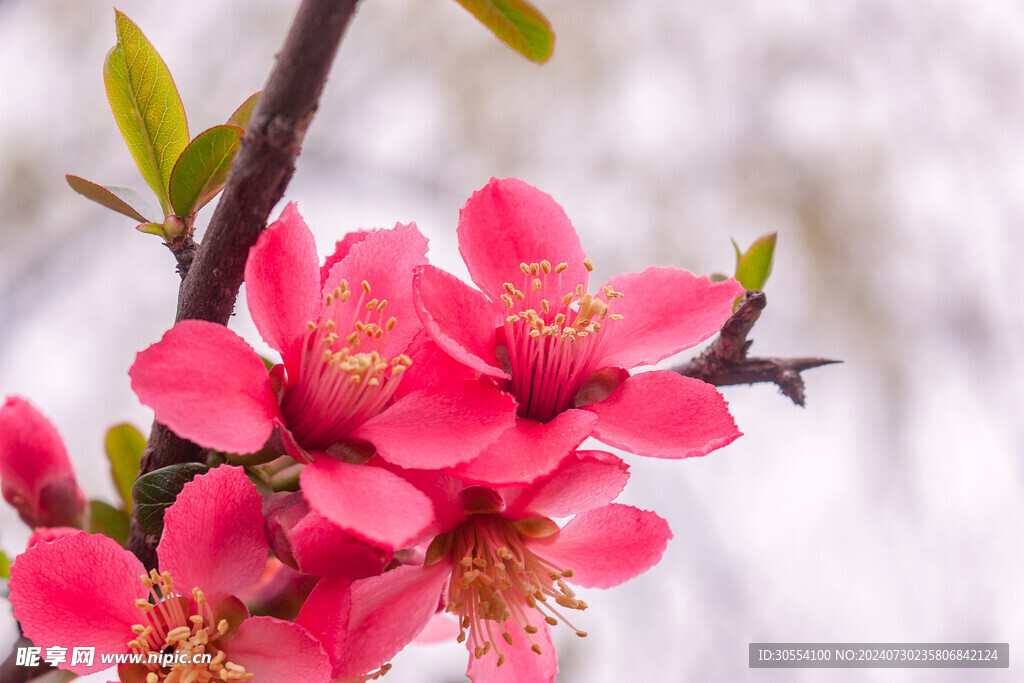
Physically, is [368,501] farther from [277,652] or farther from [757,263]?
[757,263]

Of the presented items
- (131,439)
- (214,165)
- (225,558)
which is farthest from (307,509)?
(131,439)

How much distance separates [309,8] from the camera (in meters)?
0.40

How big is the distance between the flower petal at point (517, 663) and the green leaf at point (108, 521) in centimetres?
35

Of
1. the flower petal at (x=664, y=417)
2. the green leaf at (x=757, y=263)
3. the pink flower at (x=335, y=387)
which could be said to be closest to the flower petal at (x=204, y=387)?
the pink flower at (x=335, y=387)

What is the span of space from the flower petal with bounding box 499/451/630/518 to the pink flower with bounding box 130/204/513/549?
6 cm

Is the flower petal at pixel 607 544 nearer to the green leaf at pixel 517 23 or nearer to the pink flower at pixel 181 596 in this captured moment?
the pink flower at pixel 181 596

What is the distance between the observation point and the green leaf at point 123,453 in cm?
75

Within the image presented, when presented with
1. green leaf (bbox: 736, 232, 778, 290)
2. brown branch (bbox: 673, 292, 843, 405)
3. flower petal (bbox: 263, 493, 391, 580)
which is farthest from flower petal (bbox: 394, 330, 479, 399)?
green leaf (bbox: 736, 232, 778, 290)

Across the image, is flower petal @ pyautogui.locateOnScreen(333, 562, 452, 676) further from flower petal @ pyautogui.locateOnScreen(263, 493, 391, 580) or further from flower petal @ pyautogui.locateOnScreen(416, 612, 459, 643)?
flower petal @ pyautogui.locateOnScreen(416, 612, 459, 643)

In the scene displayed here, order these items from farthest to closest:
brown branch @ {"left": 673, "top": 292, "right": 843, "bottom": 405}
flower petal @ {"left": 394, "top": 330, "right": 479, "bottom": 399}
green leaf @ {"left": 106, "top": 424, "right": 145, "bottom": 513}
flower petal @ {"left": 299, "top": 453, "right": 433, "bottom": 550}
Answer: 1. green leaf @ {"left": 106, "top": 424, "right": 145, "bottom": 513}
2. brown branch @ {"left": 673, "top": 292, "right": 843, "bottom": 405}
3. flower petal @ {"left": 394, "top": 330, "right": 479, "bottom": 399}
4. flower petal @ {"left": 299, "top": 453, "right": 433, "bottom": 550}

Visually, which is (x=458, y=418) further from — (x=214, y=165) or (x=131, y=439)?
(x=131, y=439)

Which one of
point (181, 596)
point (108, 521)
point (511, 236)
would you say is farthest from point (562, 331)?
point (108, 521)

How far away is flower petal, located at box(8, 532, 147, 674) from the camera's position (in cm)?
44

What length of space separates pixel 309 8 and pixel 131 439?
51 cm
